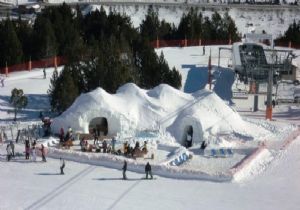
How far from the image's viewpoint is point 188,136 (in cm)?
3666

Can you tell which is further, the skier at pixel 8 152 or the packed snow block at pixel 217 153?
the packed snow block at pixel 217 153

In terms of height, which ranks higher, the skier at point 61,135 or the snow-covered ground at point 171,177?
the skier at point 61,135

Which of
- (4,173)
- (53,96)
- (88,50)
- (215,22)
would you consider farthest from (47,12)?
(4,173)

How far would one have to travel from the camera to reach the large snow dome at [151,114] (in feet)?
120

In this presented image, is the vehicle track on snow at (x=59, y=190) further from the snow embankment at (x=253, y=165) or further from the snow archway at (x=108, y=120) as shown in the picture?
the snow embankment at (x=253, y=165)

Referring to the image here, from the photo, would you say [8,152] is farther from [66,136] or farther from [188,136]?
[188,136]

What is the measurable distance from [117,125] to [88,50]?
12.2m

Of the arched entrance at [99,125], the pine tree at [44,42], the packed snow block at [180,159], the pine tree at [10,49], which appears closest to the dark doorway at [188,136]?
the packed snow block at [180,159]

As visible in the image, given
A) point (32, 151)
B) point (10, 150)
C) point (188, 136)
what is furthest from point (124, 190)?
point (188, 136)

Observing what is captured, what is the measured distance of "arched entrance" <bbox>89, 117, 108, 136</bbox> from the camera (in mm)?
36578

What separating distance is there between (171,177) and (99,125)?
27.8ft

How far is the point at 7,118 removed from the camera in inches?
1687

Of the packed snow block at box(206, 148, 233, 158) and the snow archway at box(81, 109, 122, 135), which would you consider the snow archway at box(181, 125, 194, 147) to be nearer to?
the packed snow block at box(206, 148, 233, 158)

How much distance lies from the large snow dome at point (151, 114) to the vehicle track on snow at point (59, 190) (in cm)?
589
